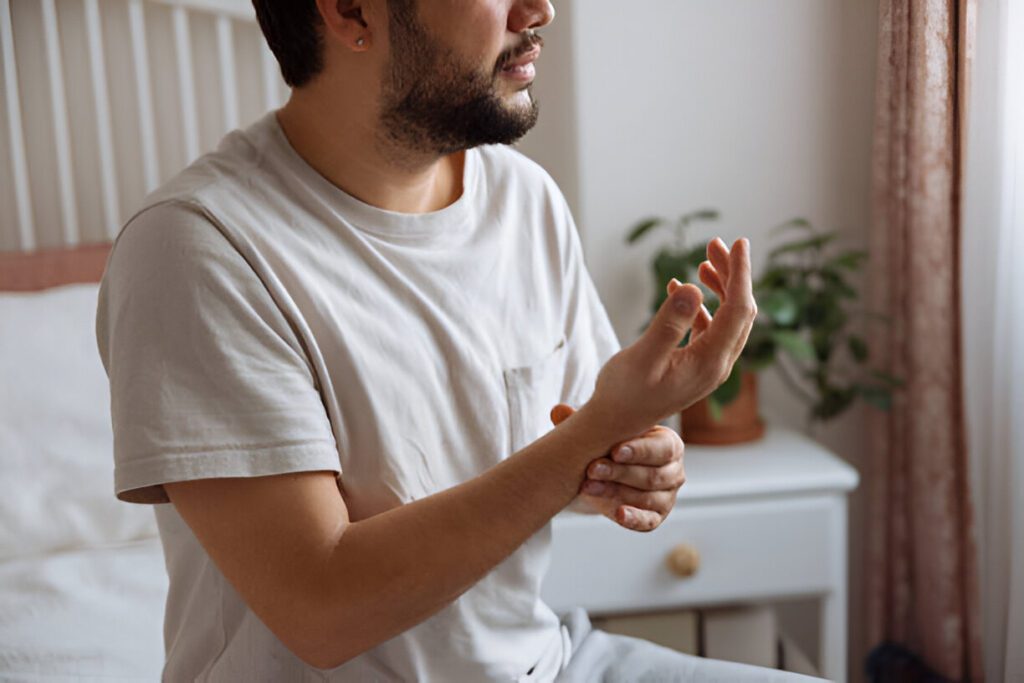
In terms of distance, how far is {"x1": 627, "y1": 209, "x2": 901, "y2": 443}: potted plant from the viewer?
5.18ft

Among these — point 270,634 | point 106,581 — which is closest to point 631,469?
point 270,634

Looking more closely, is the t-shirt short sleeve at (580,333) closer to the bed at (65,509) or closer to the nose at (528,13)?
the nose at (528,13)

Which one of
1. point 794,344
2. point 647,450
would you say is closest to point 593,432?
point 647,450

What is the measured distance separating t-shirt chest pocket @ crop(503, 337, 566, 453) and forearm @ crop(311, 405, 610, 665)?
0.60 ft

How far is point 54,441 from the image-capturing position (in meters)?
1.36

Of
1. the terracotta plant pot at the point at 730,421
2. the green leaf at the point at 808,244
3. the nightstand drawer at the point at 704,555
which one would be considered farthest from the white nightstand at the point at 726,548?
the green leaf at the point at 808,244

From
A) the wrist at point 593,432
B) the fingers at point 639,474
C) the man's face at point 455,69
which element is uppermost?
the man's face at point 455,69

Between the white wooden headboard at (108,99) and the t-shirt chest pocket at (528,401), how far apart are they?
3.10ft

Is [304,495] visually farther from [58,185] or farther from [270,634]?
[58,185]

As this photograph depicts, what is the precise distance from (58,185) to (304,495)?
3.77 feet

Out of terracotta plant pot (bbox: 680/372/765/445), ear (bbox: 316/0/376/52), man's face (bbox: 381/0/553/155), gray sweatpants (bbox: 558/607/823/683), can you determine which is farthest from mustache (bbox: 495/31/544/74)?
terracotta plant pot (bbox: 680/372/765/445)

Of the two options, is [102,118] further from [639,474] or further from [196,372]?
[639,474]

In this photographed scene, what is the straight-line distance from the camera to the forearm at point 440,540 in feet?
2.48

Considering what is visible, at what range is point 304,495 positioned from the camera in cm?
77
